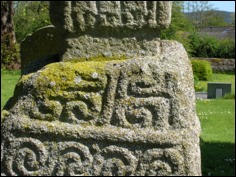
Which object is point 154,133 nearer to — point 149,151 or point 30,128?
point 149,151

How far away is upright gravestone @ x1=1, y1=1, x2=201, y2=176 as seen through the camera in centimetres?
307

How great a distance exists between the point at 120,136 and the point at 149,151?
0.18 m

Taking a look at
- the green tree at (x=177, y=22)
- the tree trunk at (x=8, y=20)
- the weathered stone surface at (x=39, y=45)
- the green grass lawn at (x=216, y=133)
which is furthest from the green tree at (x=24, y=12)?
the weathered stone surface at (x=39, y=45)

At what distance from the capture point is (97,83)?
3109mm

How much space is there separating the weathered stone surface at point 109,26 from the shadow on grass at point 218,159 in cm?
343

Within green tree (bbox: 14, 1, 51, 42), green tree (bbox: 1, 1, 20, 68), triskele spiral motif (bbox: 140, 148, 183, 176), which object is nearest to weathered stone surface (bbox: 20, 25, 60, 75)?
triskele spiral motif (bbox: 140, 148, 183, 176)

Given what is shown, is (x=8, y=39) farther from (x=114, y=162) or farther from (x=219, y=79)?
(x=114, y=162)

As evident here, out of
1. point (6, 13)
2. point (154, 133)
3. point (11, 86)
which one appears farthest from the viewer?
point (6, 13)

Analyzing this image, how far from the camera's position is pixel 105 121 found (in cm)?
311

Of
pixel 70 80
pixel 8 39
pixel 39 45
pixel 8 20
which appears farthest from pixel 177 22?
pixel 8 20

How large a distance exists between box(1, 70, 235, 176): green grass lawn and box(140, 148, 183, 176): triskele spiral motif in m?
3.33

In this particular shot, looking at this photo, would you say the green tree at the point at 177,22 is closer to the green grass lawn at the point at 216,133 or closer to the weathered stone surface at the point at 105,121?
the green grass lawn at the point at 216,133

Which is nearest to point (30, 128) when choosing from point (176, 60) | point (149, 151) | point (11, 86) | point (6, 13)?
point (149, 151)

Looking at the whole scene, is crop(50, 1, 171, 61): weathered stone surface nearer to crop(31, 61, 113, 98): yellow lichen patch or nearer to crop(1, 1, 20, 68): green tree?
crop(31, 61, 113, 98): yellow lichen patch
